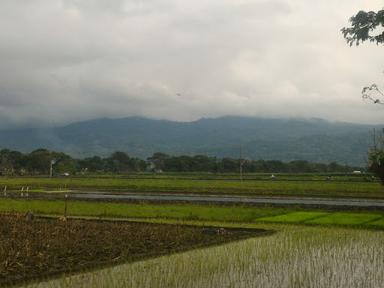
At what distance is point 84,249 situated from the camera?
45.7 feet

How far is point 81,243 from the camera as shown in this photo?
14922 millimetres

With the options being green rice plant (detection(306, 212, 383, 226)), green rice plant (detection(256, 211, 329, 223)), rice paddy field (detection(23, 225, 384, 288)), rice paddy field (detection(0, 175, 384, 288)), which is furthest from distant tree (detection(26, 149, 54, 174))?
rice paddy field (detection(23, 225, 384, 288))

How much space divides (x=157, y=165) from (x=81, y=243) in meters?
97.6

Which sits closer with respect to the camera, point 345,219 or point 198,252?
point 198,252

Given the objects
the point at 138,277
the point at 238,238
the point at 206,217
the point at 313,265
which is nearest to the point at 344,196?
the point at 206,217

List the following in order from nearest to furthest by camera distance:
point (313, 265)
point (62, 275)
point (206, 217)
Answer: point (62, 275) < point (313, 265) < point (206, 217)

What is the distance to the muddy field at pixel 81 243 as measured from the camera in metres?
11.5

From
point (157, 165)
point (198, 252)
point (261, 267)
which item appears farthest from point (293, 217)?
point (157, 165)

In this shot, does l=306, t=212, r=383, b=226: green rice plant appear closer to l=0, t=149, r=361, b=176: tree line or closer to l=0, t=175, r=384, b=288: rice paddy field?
l=0, t=175, r=384, b=288: rice paddy field

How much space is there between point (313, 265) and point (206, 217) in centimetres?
1249

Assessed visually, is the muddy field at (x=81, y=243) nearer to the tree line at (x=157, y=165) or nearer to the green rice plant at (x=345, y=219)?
the green rice plant at (x=345, y=219)

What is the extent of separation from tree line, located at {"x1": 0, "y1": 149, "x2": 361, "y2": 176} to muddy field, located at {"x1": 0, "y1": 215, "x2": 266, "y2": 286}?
2926 inches

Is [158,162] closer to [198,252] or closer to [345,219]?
[345,219]

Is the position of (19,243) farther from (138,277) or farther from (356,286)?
(356,286)
